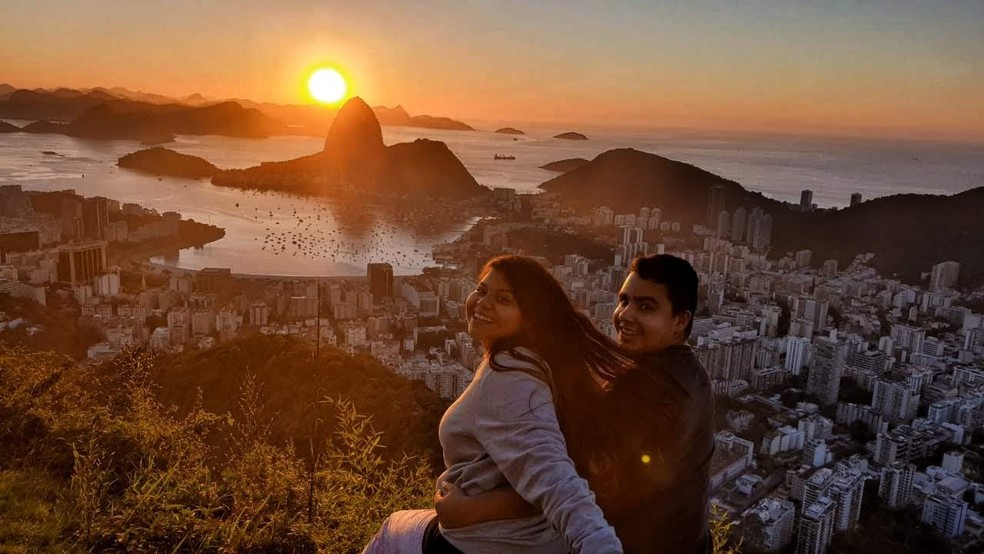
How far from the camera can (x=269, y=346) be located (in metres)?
4.72

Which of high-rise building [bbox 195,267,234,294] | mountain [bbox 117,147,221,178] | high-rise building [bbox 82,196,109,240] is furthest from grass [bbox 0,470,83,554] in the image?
mountain [bbox 117,147,221,178]

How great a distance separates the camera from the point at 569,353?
86 cm

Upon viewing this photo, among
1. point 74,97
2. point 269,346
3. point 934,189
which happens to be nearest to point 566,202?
point 934,189

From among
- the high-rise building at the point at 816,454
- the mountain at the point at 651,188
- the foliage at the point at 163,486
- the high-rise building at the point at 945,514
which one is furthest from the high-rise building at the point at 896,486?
the mountain at the point at 651,188

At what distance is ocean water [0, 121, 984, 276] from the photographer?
12.4 metres

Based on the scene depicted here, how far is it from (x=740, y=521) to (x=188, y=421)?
3938 millimetres

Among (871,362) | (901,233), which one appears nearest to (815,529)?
(871,362)

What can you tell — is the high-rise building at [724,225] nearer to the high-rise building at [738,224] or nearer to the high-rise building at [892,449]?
the high-rise building at [738,224]

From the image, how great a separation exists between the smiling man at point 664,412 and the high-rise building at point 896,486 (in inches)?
223

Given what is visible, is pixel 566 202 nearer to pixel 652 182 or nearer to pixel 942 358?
pixel 652 182

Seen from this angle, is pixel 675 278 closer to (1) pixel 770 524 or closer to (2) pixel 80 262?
(1) pixel 770 524

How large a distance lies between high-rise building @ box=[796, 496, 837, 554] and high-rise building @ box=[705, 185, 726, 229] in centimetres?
1177

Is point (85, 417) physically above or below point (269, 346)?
above

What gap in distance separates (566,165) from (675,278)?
21187 millimetres
